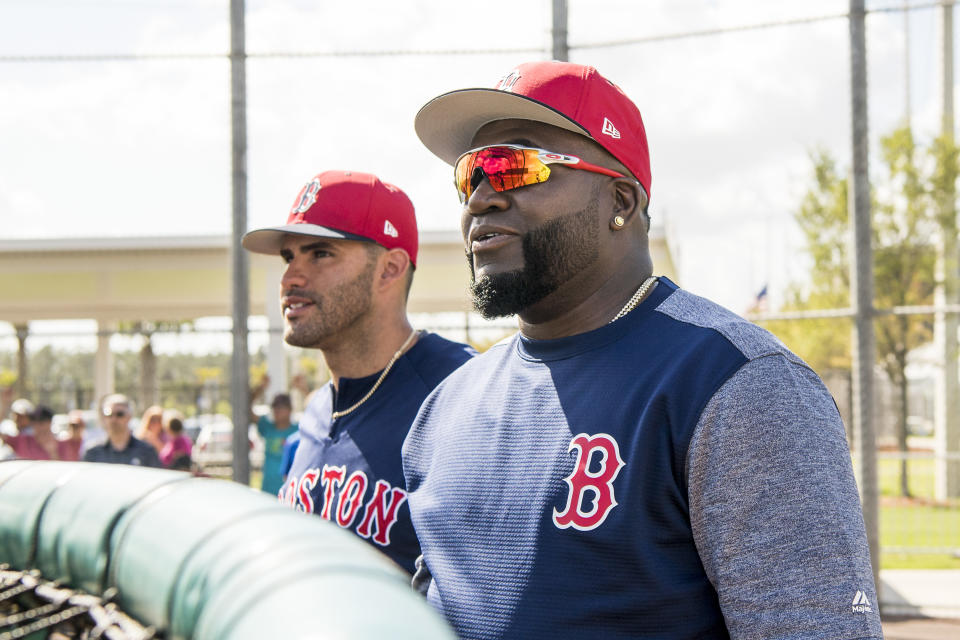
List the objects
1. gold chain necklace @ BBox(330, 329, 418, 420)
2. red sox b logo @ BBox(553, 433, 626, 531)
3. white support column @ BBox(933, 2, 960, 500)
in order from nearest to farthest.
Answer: red sox b logo @ BBox(553, 433, 626, 531) < gold chain necklace @ BBox(330, 329, 418, 420) < white support column @ BBox(933, 2, 960, 500)

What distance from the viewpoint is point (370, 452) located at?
2951mm

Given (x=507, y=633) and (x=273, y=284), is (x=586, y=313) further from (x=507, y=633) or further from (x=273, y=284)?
(x=273, y=284)

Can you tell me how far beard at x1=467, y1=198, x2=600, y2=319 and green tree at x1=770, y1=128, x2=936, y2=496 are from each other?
12543 millimetres

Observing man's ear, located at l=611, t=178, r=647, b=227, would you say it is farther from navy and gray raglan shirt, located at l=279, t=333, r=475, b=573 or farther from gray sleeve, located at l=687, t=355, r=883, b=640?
navy and gray raglan shirt, located at l=279, t=333, r=475, b=573

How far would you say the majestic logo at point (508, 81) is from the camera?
201 centimetres

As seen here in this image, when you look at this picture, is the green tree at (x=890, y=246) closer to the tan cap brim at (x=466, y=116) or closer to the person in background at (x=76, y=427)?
the person in background at (x=76, y=427)

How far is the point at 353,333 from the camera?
3320mm

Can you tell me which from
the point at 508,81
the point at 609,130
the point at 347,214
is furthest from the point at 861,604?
the point at 347,214

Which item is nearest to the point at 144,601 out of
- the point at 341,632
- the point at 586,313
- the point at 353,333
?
the point at 341,632

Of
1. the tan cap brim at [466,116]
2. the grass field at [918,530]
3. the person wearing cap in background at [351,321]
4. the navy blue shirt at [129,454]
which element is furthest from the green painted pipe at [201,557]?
A: the grass field at [918,530]

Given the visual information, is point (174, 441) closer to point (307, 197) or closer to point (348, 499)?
point (307, 197)

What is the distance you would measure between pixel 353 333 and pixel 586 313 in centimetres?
152

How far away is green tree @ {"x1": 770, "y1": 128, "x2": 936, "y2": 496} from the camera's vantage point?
48.9 ft

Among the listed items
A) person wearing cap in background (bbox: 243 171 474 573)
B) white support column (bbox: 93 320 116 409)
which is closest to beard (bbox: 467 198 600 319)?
person wearing cap in background (bbox: 243 171 474 573)
